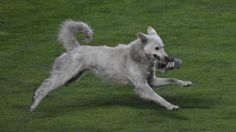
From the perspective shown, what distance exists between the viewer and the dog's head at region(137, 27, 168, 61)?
46.2ft

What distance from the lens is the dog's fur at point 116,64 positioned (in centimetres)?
1419

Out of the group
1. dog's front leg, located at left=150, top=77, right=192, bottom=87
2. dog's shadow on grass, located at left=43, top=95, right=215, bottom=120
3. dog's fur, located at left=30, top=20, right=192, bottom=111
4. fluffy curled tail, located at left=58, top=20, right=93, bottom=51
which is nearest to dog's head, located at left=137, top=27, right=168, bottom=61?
dog's fur, located at left=30, top=20, right=192, bottom=111

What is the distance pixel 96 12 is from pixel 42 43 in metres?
3.89

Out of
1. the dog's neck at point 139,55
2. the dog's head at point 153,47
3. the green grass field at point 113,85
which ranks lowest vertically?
the green grass field at point 113,85

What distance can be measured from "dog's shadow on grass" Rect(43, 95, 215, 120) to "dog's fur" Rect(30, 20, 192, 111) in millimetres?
346

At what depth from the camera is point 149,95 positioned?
45.2 feet

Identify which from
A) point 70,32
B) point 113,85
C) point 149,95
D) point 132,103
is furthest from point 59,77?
point 113,85

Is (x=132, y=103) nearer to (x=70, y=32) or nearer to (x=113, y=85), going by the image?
(x=113, y=85)

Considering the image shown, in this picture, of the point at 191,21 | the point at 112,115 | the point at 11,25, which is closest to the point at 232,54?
the point at 191,21

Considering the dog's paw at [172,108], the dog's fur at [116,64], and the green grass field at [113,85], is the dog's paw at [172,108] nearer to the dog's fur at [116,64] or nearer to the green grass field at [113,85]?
the green grass field at [113,85]

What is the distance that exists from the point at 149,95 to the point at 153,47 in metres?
0.89

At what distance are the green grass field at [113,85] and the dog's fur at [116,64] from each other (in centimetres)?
41

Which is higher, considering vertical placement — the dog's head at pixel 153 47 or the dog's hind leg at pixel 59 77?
the dog's head at pixel 153 47

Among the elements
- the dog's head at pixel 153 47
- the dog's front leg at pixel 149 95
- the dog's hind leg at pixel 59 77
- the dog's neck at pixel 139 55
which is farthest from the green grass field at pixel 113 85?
the dog's head at pixel 153 47
